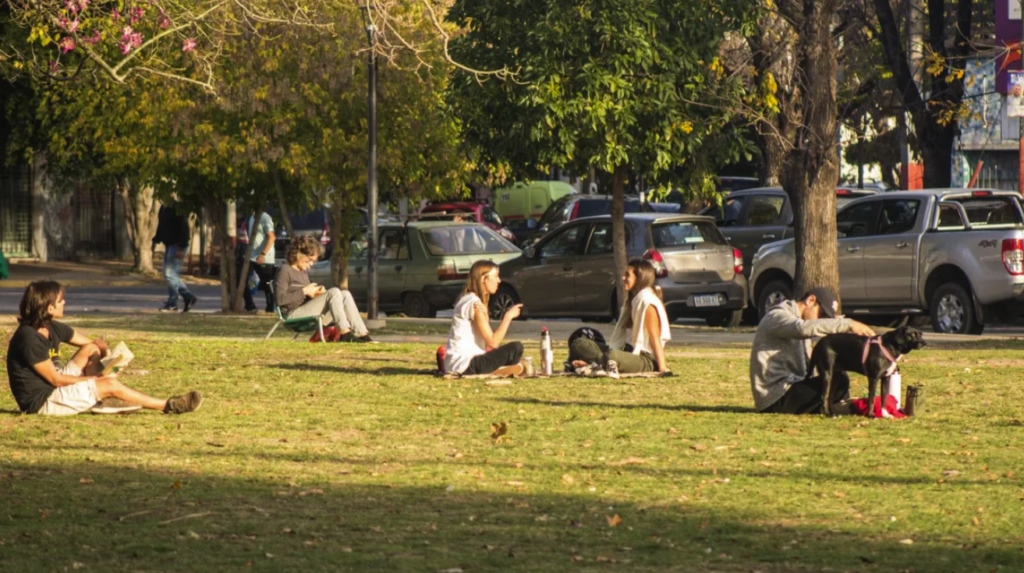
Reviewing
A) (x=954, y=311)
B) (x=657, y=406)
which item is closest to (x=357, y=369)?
(x=657, y=406)

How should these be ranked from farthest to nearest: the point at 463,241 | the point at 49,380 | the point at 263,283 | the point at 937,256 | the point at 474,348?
1. the point at 263,283
2. the point at 463,241
3. the point at 937,256
4. the point at 474,348
5. the point at 49,380

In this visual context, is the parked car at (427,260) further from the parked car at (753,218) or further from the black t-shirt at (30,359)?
the black t-shirt at (30,359)

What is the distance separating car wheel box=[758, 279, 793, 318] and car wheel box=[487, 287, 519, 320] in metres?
3.35

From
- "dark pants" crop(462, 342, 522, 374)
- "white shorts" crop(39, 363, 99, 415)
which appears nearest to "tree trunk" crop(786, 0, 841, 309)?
"dark pants" crop(462, 342, 522, 374)

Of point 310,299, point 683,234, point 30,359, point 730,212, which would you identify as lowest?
point 30,359

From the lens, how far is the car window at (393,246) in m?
24.4

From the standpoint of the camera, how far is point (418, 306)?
80.0 feet

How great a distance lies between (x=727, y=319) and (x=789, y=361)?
37.1 feet

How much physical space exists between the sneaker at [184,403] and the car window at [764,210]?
15.3m

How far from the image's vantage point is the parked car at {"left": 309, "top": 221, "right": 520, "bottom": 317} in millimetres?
24047

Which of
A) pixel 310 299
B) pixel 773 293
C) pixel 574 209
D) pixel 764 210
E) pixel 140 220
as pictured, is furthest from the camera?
pixel 140 220

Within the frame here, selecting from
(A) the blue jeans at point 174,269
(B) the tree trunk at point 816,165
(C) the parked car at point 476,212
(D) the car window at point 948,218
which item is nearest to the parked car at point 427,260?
(A) the blue jeans at point 174,269

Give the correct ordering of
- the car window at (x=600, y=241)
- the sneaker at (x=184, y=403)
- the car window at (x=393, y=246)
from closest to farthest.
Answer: the sneaker at (x=184, y=403) → the car window at (x=600, y=241) → the car window at (x=393, y=246)

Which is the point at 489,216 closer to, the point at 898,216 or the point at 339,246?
the point at 339,246
